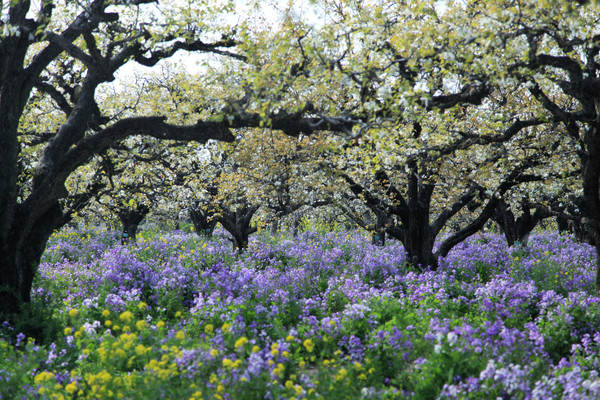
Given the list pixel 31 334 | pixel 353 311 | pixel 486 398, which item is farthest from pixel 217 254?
pixel 486 398

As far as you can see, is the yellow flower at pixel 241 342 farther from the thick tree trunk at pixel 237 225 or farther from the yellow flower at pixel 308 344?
the thick tree trunk at pixel 237 225

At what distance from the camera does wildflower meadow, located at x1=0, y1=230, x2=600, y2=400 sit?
16.6ft

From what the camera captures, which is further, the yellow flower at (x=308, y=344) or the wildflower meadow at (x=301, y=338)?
the yellow flower at (x=308, y=344)

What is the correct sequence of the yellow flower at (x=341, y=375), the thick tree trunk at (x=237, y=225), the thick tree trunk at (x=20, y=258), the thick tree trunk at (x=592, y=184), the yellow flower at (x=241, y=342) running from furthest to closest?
the thick tree trunk at (x=237, y=225) → the thick tree trunk at (x=592, y=184) → the thick tree trunk at (x=20, y=258) → the yellow flower at (x=241, y=342) → the yellow flower at (x=341, y=375)

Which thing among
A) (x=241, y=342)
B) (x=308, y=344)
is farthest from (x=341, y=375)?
(x=241, y=342)

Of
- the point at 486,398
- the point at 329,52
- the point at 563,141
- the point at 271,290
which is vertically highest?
the point at 563,141

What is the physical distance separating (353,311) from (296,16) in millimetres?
6413

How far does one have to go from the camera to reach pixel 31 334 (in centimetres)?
829

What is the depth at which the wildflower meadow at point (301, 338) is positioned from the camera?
5.07m

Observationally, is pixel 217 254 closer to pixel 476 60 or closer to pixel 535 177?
pixel 535 177

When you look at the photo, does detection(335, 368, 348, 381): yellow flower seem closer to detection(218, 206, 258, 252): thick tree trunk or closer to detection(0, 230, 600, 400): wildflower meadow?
detection(0, 230, 600, 400): wildflower meadow

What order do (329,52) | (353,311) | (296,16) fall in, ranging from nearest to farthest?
1. (353,311)
2. (329,52)
3. (296,16)

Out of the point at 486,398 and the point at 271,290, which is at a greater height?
the point at 271,290

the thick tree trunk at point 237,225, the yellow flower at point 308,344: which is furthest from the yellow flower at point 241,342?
the thick tree trunk at point 237,225
